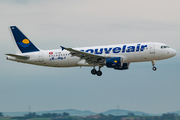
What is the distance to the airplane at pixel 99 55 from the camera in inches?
1876

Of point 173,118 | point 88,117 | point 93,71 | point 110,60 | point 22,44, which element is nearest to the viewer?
point 110,60

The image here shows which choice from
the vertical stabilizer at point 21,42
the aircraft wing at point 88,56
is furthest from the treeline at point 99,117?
the aircraft wing at point 88,56

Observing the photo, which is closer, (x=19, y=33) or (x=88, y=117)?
(x=19, y=33)

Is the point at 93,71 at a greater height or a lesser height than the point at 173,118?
greater

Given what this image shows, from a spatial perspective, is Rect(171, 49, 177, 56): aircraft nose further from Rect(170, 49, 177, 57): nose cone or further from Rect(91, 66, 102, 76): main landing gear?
Rect(91, 66, 102, 76): main landing gear

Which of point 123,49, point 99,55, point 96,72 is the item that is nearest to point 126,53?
point 123,49

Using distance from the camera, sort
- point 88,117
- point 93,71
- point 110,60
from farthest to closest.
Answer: point 88,117 < point 93,71 < point 110,60

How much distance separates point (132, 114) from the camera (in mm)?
86188

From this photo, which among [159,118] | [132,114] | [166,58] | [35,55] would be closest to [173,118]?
[159,118]

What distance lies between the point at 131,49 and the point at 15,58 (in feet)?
69.4

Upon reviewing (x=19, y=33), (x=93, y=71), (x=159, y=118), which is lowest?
(x=159, y=118)

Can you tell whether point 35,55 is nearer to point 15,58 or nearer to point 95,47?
point 15,58

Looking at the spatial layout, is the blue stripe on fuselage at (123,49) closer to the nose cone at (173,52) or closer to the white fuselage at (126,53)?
the white fuselage at (126,53)

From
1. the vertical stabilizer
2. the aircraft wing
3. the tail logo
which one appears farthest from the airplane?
the tail logo
